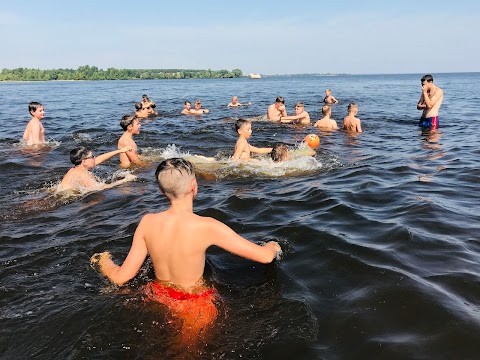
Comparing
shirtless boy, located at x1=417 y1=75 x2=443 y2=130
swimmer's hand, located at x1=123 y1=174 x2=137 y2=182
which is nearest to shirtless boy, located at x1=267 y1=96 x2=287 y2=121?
shirtless boy, located at x1=417 y1=75 x2=443 y2=130

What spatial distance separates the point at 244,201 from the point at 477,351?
168 inches

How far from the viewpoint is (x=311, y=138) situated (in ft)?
35.6

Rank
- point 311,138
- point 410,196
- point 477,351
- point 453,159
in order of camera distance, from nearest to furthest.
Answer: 1. point 477,351
2. point 410,196
3. point 453,159
4. point 311,138

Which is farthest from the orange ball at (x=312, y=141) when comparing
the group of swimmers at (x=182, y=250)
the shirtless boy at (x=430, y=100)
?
the group of swimmers at (x=182, y=250)

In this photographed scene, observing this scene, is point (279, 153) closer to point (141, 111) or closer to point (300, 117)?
point (300, 117)

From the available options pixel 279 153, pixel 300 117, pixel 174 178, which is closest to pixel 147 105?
pixel 300 117

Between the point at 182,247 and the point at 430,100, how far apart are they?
12.7 m

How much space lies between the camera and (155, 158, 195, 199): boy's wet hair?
11.1 feet

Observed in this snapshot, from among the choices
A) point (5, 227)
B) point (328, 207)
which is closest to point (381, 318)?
point (328, 207)

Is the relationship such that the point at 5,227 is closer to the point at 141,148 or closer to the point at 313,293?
the point at 313,293

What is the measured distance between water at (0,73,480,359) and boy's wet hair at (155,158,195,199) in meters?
1.09

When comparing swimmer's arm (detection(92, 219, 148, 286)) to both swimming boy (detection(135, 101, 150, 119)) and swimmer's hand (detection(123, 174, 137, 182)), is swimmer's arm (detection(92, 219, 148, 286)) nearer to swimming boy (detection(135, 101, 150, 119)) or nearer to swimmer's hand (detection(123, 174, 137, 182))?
swimmer's hand (detection(123, 174, 137, 182))

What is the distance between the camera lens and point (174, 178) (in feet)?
11.1

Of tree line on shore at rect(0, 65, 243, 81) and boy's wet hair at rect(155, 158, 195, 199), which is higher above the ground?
tree line on shore at rect(0, 65, 243, 81)
